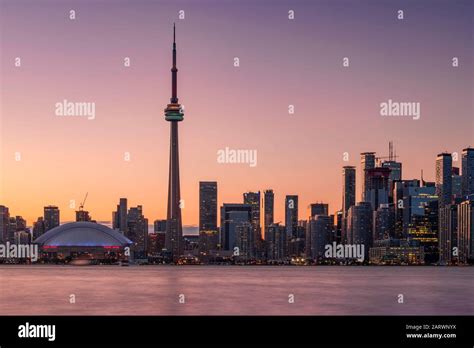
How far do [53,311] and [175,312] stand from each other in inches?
505

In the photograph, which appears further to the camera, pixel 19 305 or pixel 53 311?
pixel 19 305

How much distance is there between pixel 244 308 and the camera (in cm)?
8388

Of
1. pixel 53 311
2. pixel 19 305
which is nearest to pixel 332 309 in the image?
pixel 53 311

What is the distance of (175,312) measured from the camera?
263 feet
